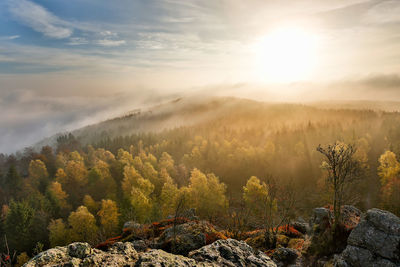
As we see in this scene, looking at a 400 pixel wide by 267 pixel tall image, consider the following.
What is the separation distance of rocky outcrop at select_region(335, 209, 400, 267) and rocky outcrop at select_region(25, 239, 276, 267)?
874 cm

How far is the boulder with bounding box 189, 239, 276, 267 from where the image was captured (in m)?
15.8

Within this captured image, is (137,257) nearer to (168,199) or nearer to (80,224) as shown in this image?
(168,199)

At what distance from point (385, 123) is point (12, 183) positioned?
188 meters

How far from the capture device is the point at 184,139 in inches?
6594

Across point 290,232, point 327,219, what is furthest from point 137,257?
point 290,232

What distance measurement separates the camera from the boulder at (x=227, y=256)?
51.9ft

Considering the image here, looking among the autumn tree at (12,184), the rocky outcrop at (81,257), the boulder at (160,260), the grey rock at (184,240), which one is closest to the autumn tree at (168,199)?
the grey rock at (184,240)

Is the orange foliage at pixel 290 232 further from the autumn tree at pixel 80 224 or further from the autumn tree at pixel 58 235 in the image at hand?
the autumn tree at pixel 58 235

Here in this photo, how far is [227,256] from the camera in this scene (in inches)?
655

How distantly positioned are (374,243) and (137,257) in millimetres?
20160

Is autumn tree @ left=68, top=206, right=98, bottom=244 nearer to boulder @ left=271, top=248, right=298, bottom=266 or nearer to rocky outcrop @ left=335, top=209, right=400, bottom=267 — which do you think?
boulder @ left=271, top=248, right=298, bottom=266

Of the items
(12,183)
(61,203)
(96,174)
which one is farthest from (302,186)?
(12,183)

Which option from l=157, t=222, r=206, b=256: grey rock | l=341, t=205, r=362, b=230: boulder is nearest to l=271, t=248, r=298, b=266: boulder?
l=341, t=205, r=362, b=230: boulder

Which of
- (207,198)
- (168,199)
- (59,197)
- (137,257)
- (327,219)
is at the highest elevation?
(137,257)
